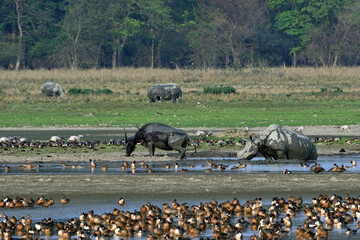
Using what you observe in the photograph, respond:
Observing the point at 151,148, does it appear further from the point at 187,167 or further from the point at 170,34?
the point at 170,34

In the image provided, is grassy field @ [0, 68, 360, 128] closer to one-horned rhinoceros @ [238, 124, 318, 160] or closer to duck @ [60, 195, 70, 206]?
one-horned rhinoceros @ [238, 124, 318, 160]

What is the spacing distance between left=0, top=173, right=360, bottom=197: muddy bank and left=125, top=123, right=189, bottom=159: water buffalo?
3.38 m

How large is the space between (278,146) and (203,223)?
319 inches

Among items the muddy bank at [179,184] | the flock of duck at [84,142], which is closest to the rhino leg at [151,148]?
the flock of duck at [84,142]

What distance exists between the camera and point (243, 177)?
59.8 feet

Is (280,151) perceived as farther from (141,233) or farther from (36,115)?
(36,115)

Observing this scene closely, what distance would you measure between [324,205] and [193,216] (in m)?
2.66

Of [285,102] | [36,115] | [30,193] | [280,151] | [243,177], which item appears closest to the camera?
[30,193]

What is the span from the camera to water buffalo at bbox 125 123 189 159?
22.0 meters

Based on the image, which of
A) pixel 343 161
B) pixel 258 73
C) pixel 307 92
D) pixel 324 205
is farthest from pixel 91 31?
pixel 324 205

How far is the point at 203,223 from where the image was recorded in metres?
13.4

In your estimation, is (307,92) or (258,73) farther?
(258,73)

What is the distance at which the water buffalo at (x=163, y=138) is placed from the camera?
72.3 feet

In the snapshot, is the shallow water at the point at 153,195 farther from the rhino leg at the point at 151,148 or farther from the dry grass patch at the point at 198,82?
the dry grass patch at the point at 198,82
